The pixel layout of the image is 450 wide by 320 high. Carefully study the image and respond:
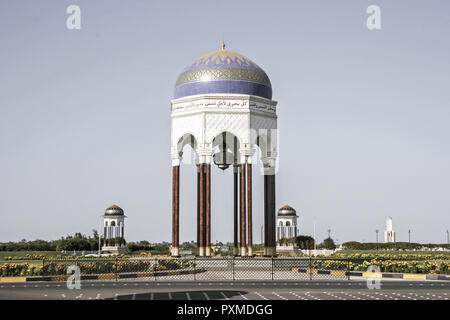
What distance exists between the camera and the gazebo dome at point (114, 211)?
300 ft

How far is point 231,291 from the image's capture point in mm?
27984

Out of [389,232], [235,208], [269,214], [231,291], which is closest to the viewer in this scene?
[231,291]

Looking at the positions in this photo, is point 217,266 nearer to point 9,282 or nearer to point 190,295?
point 9,282

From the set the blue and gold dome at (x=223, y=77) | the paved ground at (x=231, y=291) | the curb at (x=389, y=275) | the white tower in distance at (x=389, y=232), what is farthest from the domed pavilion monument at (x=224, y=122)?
the white tower in distance at (x=389, y=232)

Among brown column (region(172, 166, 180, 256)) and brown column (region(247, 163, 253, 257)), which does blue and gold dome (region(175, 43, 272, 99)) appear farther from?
brown column (region(172, 166, 180, 256))

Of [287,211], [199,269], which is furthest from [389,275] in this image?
[287,211]

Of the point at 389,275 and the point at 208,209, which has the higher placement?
the point at 208,209

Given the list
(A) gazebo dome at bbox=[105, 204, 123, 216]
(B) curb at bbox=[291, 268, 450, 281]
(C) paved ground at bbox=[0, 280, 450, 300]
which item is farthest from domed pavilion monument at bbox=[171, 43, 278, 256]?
(A) gazebo dome at bbox=[105, 204, 123, 216]

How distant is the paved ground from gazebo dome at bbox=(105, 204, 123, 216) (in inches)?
2266

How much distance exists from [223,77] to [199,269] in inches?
565

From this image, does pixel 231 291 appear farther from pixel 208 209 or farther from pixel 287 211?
pixel 287 211
